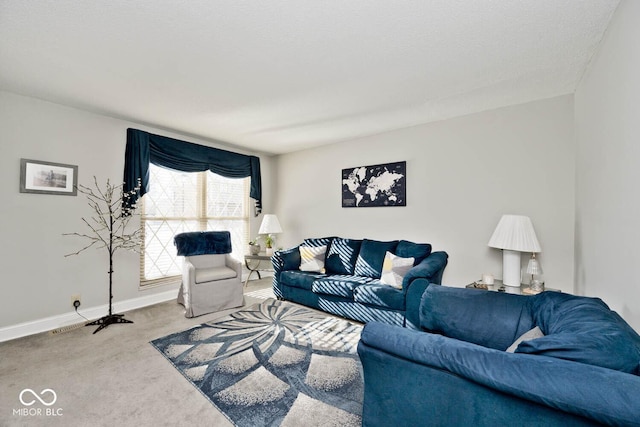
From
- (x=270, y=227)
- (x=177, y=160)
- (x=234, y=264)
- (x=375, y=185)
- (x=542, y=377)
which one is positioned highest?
(x=177, y=160)

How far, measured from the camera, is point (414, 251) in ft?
11.2

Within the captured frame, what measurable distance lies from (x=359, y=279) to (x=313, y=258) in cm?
77

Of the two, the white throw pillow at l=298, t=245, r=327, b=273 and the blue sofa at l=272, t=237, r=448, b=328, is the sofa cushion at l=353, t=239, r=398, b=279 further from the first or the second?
the white throw pillow at l=298, t=245, r=327, b=273

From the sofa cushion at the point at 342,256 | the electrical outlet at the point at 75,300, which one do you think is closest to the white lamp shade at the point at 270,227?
the sofa cushion at the point at 342,256

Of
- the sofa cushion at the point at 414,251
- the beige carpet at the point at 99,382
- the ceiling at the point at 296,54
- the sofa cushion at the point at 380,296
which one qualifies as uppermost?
the ceiling at the point at 296,54

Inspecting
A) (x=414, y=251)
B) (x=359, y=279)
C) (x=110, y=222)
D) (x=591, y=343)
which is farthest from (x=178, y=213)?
(x=591, y=343)

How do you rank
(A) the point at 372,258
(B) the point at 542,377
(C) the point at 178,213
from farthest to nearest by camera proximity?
(C) the point at 178,213 < (A) the point at 372,258 < (B) the point at 542,377

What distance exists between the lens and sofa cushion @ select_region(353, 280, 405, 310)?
2863 mm

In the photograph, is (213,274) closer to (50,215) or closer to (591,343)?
(50,215)

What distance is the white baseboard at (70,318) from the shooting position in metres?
2.77

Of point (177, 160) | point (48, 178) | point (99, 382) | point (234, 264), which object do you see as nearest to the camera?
point (99, 382)

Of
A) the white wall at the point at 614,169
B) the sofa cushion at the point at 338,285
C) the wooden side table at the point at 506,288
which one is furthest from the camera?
the sofa cushion at the point at 338,285

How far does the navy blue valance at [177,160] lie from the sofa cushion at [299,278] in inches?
73.3

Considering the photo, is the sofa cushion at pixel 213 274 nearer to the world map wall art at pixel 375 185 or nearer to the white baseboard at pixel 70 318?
the white baseboard at pixel 70 318
